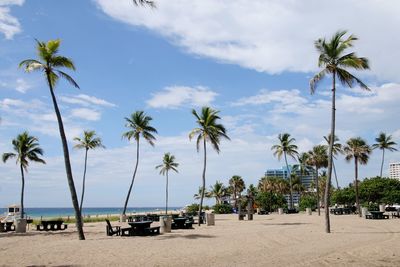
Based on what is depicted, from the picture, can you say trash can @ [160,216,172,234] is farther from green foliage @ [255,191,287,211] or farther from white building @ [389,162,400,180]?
white building @ [389,162,400,180]

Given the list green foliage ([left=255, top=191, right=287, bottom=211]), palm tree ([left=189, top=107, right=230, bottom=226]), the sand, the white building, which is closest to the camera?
the sand

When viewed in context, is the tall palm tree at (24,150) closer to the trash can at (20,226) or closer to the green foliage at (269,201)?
the trash can at (20,226)

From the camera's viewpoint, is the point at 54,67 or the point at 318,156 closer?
the point at 54,67

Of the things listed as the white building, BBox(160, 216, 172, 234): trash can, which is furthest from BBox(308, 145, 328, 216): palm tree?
the white building

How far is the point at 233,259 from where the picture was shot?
42.5 ft

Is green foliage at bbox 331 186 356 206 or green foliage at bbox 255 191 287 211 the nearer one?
green foliage at bbox 331 186 356 206

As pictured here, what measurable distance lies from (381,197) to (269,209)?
52.6ft

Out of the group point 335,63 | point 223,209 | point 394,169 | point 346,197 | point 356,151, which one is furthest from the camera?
point 394,169

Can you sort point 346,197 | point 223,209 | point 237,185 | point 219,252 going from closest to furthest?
point 219,252
point 346,197
point 223,209
point 237,185

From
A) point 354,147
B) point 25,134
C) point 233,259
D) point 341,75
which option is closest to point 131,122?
point 25,134

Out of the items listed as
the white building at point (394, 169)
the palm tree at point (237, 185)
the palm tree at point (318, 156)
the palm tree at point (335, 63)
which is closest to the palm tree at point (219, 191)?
the palm tree at point (237, 185)

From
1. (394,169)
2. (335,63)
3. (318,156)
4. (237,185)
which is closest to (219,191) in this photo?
(237,185)

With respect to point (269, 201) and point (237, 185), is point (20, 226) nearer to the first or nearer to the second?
point (269, 201)

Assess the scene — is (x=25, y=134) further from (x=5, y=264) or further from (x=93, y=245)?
(x=5, y=264)
